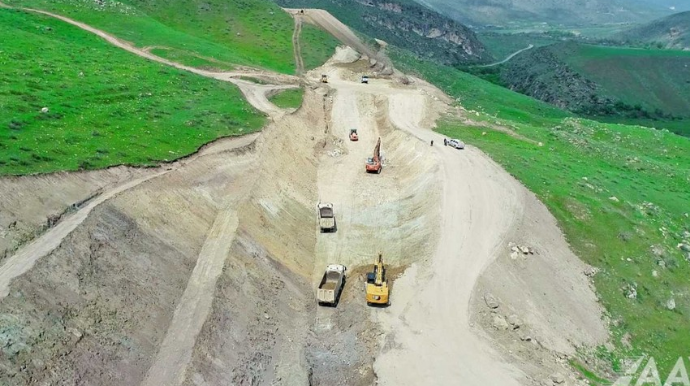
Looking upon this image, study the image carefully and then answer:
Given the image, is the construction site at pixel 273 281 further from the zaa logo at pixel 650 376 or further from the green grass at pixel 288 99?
the green grass at pixel 288 99

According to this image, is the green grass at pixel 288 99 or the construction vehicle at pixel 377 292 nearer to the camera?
the construction vehicle at pixel 377 292

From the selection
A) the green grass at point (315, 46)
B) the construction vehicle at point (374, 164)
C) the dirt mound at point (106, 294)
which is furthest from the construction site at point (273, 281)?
the green grass at point (315, 46)

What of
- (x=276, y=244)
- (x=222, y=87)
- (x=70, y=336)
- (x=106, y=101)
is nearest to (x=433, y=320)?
(x=276, y=244)

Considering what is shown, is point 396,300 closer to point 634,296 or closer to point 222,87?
point 634,296

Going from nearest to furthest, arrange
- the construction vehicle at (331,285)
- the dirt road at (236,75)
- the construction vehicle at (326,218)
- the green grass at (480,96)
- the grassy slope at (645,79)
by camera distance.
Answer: the construction vehicle at (331,285), the construction vehicle at (326,218), the dirt road at (236,75), the green grass at (480,96), the grassy slope at (645,79)

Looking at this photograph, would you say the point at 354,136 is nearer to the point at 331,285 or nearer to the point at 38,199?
the point at 331,285

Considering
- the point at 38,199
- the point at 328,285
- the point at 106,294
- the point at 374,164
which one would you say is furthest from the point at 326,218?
the point at 38,199

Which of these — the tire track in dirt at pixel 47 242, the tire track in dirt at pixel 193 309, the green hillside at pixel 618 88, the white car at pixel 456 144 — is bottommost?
the green hillside at pixel 618 88
